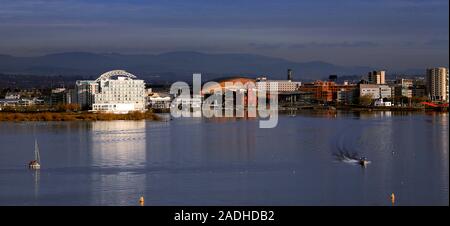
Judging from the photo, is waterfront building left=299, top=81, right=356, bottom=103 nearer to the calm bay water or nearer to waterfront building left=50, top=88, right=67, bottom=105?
waterfront building left=50, top=88, right=67, bottom=105

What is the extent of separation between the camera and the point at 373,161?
6781 millimetres

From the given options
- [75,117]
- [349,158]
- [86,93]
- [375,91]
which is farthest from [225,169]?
[375,91]

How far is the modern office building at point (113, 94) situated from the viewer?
1773 centimetres

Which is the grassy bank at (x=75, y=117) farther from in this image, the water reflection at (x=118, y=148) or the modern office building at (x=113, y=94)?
the water reflection at (x=118, y=148)

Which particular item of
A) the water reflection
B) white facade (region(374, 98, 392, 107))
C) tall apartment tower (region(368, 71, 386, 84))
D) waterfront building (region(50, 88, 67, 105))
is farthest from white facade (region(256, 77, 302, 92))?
the water reflection

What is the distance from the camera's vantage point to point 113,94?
18.4 m

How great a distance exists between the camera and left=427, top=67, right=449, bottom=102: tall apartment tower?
81.5 feet

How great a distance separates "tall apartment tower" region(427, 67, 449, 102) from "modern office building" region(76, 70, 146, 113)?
32.6 feet

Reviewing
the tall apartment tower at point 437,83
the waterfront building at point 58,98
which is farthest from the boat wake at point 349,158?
the tall apartment tower at point 437,83

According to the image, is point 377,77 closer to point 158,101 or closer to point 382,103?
point 382,103

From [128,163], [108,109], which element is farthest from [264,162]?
[108,109]

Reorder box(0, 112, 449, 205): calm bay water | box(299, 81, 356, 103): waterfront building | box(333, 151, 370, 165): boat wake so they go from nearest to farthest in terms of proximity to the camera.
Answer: box(0, 112, 449, 205): calm bay water → box(333, 151, 370, 165): boat wake → box(299, 81, 356, 103): waterfront building

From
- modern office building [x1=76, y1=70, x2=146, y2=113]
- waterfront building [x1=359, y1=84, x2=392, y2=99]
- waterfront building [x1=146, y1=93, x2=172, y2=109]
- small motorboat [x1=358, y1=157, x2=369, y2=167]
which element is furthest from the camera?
waterfront building [x1=359, y1=84, x2=392, y2=99]

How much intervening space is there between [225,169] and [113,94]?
12.4m
